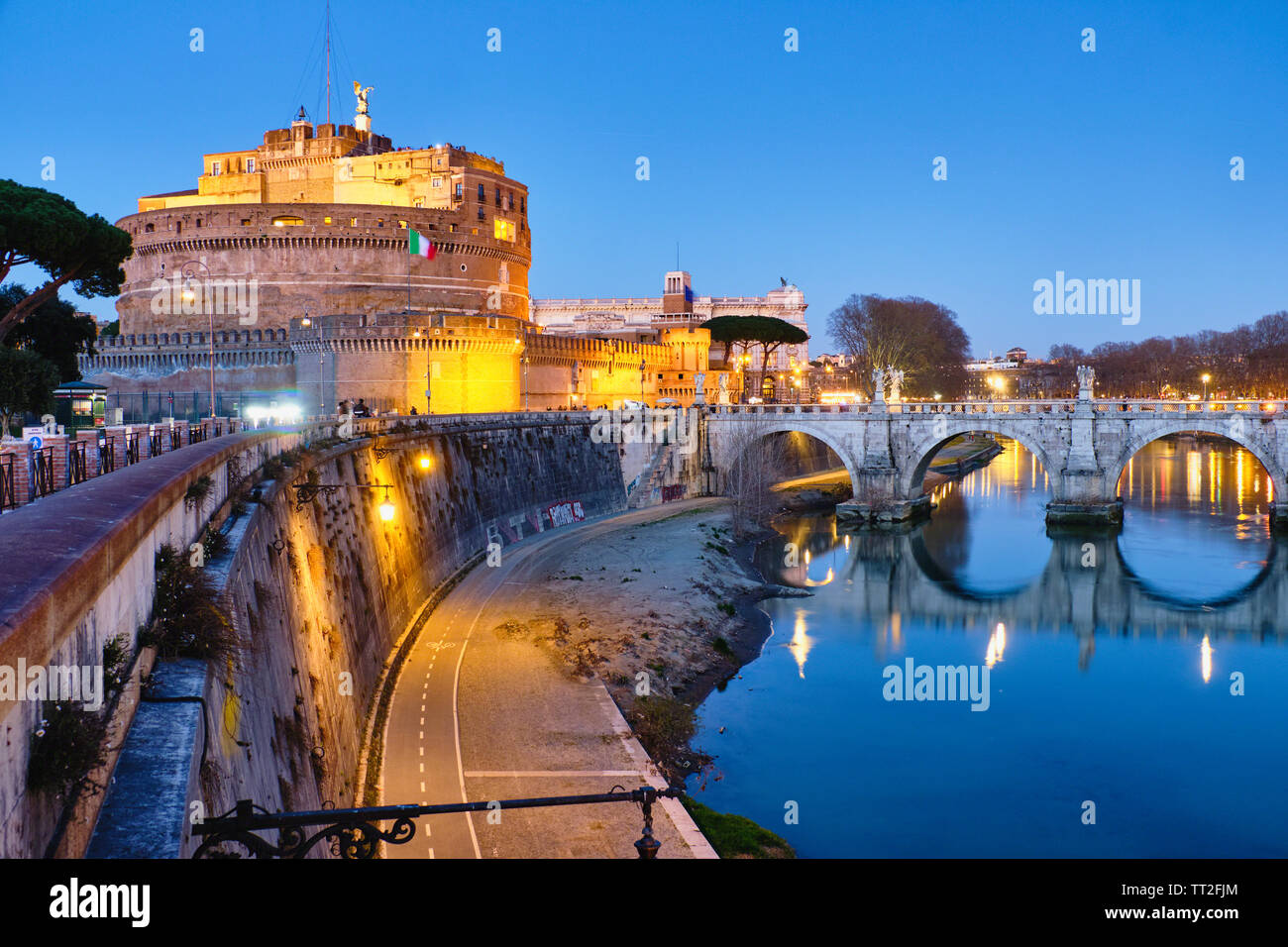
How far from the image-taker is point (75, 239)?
1038 inches

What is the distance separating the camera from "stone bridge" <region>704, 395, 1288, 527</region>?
45.9 metres

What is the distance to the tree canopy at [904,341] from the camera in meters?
84.4

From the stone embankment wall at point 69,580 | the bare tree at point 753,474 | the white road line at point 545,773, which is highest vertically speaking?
the stone embankment wall at point 69,580

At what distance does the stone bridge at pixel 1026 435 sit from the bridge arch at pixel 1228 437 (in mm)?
41

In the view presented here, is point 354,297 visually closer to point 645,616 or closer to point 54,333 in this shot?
point 54,333

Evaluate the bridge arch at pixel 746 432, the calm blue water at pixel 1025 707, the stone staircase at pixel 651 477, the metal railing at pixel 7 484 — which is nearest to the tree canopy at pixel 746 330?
the bridge arch at pixel 746 432

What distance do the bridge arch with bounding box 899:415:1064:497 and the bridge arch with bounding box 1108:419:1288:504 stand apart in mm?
2637

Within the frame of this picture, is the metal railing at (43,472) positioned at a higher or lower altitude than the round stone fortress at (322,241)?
lower

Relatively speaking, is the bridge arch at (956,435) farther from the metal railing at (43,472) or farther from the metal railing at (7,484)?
the metal railing at (7,484)

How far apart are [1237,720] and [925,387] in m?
69.3

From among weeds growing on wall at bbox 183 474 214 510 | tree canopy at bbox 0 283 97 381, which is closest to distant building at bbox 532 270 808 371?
tree canopy at bbox 0 283 97 381
